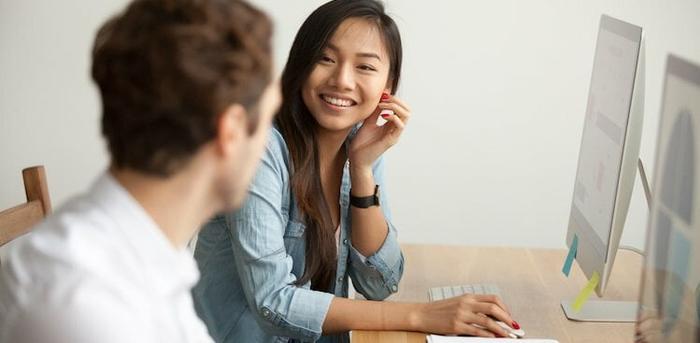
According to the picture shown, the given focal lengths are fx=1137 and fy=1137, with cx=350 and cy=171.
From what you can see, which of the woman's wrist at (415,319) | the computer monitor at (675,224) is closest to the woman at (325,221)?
the woman's wrist at (415,319)

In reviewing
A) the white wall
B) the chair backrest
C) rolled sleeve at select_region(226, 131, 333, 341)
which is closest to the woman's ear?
rolled sleeve at select_region(226, 131, 333, 341)

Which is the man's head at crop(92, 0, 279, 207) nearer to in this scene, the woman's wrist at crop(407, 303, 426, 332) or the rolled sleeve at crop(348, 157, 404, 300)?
the woman's wrist at crop(407, 303, 426, 332)

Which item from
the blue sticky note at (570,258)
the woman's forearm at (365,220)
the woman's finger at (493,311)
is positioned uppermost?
the woman's forearm at (365,220)

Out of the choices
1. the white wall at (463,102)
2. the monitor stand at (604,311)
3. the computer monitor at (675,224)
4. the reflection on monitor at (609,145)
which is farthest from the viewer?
the white wall at (463,102)

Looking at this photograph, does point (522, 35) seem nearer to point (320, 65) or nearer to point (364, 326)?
point (320, 65)

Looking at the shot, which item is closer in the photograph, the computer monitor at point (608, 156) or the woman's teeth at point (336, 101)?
the computer monitor at point (608, 156)

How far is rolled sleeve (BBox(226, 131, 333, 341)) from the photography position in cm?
197

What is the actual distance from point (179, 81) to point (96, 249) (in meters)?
0.18

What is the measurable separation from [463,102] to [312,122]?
1.48 m

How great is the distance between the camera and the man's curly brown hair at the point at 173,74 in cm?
107

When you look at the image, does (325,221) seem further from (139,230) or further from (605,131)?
(139,230)

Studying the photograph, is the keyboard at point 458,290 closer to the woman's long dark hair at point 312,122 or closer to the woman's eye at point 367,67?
the woman's long dark hair at point 312,122

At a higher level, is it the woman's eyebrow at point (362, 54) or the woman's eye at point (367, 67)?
the woman's eyebrow at point (362, 54)

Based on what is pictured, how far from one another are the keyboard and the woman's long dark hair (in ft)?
0.66
